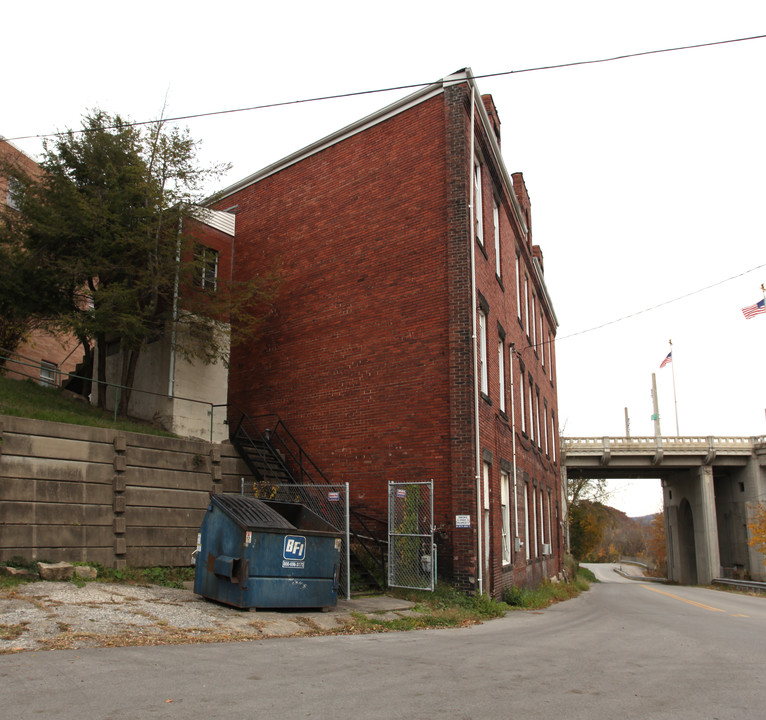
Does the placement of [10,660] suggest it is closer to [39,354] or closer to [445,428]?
[445,428]

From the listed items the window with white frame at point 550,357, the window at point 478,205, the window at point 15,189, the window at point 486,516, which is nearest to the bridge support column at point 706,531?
the window with white frame at point 550,357

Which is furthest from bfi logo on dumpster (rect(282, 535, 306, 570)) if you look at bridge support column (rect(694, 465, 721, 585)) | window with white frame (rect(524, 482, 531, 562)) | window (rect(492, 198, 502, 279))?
bridge support column (rect(694, 465, 721, 585))

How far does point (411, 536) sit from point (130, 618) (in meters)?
6.31

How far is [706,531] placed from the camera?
47469 mm

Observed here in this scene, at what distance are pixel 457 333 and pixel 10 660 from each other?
1030 cm

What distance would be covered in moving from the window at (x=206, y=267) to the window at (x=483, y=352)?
22.5 feet

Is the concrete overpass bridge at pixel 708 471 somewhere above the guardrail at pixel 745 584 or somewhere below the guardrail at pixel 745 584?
above

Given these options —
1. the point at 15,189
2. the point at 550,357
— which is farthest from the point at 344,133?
the point at 550,357

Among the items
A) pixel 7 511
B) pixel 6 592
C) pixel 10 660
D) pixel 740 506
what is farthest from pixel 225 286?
pixel 740 506

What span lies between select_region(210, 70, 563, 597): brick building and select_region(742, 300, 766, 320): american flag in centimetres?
991

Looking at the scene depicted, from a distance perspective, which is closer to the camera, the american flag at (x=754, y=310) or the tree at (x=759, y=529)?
the american flag at (x=754, y=310)

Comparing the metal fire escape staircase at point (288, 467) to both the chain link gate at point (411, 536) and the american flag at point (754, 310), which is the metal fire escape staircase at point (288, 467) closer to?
the chain link gate at point (411, 536)

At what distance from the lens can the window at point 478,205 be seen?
16.4 meters

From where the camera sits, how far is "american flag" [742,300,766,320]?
80.2 ft
